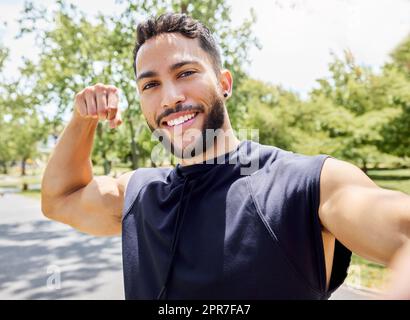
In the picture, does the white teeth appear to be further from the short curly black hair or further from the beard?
the short curly black hair

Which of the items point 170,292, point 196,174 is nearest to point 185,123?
point 196,174

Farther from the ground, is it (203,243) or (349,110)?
(349,110)

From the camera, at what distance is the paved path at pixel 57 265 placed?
244 inches

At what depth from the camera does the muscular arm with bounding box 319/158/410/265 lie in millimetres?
1090

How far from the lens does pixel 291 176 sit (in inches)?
54.9

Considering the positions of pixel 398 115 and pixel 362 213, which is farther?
pixel 398 115

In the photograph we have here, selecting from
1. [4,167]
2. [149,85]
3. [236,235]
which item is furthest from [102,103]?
[4,167]

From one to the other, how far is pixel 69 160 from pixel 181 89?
0.89 metres

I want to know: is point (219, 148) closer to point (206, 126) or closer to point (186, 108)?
point (206, 126)

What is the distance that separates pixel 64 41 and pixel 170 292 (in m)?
12.8

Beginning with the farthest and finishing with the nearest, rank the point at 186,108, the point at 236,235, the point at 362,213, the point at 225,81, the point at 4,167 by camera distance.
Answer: the point at 4,167 → the point at 225,81 → the point at 186,108 → the point at 236,235 → the point at 362,213

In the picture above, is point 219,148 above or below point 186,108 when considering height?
below

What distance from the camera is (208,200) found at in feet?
5.11

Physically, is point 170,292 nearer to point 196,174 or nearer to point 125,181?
point 196,174
